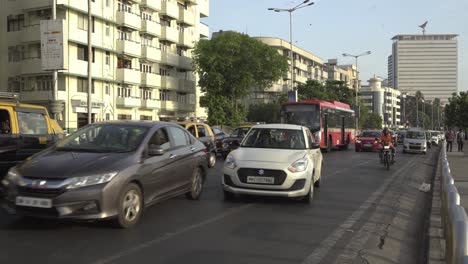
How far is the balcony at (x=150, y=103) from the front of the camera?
160 feet

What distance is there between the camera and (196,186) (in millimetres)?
9719

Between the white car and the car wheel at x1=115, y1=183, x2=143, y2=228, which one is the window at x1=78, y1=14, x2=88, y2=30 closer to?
the white car

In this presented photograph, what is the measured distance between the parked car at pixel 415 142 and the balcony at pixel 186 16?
32717 millimetres

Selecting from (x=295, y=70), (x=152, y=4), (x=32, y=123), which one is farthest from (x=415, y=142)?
(x=295, y=70)

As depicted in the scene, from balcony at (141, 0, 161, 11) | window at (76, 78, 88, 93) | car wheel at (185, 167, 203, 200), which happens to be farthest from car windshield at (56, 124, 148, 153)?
balcony at (141, 0, 161, 11)

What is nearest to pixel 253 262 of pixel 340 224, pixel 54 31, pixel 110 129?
pixel 340 224

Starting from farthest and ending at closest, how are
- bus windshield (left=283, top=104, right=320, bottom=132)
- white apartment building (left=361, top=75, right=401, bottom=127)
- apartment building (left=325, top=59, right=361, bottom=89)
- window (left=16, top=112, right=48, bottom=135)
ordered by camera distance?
white apartment building (left=361, top=75, right=401, bottom=127) → apartment building (left=325, top=59, right=361, bottom=89) → bus windshield (left=283, top=104, right=320, bottom=132) → window (left=16, top=112, right=48, bottom=135)

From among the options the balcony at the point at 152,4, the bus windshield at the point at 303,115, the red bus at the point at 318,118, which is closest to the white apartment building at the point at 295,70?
the balcony at the point at 152,4

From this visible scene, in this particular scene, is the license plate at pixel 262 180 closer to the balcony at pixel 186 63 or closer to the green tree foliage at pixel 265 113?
the balcony at pixel 186 63

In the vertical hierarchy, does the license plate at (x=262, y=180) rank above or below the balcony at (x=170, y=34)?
below

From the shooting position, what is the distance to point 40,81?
132 feet

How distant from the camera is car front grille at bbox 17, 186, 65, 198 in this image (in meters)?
6.21

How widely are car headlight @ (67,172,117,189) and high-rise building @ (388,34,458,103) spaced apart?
582 ft

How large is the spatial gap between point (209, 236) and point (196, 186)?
3.05 m
